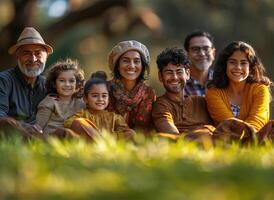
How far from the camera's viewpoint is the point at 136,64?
6082 millimetres

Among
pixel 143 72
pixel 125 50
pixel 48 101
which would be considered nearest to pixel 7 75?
pixel 48 101

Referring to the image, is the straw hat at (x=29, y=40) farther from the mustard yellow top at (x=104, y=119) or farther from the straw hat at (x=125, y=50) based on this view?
the mustard yellow top at (x=104, y=119)

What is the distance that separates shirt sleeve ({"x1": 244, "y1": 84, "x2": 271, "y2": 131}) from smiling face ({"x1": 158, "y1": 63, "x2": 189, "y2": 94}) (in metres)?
0.63

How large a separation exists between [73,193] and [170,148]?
1.41m

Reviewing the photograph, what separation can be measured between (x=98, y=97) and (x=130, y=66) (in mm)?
472

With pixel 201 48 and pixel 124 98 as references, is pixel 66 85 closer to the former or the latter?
pixel 124 98

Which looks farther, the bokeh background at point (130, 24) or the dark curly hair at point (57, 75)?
the bokeh background at point (130, 24)

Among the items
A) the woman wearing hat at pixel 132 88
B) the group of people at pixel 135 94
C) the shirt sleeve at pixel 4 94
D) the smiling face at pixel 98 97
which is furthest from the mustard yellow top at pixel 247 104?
the shirt sleeve at pixel 4 94

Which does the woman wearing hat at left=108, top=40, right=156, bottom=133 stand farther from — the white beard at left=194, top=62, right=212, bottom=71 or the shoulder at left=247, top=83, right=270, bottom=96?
the white beard at left=194, top=62, right=212, bottom=71

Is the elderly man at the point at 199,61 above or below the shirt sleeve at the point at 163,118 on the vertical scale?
above

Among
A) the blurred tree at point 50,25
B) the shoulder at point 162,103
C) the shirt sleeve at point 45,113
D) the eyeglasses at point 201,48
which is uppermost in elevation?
the blurred tree at point 50,25

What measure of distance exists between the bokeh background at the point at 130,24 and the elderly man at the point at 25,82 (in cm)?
752

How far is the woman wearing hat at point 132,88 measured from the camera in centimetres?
600

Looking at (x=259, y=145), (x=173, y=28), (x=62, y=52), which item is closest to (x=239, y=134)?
(x=259, y=145)
